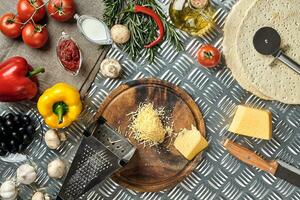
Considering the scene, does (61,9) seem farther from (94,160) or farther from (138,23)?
(94,160)

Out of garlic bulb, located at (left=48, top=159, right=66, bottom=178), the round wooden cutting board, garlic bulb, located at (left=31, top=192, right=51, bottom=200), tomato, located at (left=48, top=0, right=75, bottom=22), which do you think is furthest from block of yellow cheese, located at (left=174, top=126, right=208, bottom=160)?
tomato, located at (left=48, top=0, right=75, bottom=22)

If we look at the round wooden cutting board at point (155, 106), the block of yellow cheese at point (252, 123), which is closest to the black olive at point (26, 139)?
the round wooden cutting board at point (155, 106)

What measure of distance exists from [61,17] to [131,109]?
0.64 m

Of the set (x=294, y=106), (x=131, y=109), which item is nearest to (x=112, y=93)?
(x=131, y=109)

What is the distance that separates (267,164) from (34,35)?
145 centimetres

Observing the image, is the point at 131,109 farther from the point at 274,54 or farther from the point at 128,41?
the point at 274,54

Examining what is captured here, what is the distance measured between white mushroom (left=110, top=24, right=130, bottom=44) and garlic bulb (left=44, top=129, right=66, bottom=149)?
62 centimetres

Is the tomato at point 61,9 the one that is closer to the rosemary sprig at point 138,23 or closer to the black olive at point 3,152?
the rosemary sprig at point 138,23

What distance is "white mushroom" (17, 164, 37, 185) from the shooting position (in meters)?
3.60

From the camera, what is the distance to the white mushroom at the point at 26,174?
3.60m

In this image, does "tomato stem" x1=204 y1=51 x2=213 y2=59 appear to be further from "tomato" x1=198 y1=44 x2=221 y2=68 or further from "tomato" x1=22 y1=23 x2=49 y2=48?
"tomato" x1=22 y1=23 x2=49 y2=48

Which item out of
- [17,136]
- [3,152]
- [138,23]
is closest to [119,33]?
[138,23]

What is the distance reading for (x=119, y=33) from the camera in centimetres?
352

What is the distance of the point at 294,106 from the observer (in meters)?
3.61
